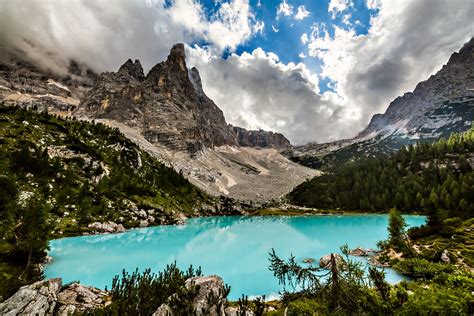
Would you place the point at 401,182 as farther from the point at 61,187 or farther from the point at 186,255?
the point at 61,187

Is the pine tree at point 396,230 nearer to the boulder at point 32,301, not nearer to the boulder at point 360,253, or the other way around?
the boulder at point 360,253

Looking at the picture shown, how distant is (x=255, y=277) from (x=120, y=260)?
1851cm

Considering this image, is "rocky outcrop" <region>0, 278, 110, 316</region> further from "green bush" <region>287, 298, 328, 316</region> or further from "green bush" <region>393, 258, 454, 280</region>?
"green bush" <region>393, 258, 454, 280</region>

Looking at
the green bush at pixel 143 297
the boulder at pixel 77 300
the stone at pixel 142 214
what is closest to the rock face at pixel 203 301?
the green bush at pixel 143 297

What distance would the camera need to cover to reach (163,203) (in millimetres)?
89875

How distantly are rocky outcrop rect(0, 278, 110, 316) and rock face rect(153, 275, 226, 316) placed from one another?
12.3 feet

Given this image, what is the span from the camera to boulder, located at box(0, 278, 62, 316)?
10.6m

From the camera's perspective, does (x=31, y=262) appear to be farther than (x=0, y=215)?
Yes

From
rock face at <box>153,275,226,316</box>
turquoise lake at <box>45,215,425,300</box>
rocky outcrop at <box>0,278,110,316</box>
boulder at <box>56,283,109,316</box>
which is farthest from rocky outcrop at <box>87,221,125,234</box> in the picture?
rock face at <box>153,275,226,316</box>

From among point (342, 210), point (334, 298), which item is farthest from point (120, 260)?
point (342, 210)

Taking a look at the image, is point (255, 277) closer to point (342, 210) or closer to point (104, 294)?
point (104, 294)

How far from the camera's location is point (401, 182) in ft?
407

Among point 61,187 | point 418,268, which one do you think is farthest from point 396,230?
point 61,187

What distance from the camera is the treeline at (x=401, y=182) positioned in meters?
104
